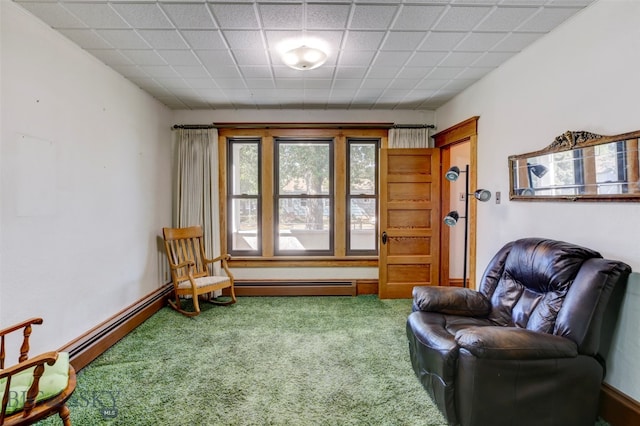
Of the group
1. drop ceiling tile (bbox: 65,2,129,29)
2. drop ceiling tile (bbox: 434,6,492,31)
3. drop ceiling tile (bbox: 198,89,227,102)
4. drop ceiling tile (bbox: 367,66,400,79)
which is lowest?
drop ceiling tile (bbox: 434,6,492,31)

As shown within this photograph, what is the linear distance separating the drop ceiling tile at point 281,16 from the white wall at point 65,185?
158 centimetres

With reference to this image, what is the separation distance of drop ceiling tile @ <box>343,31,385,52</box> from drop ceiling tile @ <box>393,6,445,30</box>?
0.57ft

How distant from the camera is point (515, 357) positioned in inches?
65.9

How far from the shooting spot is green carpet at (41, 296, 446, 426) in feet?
6.52

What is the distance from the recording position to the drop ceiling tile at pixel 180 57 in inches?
107

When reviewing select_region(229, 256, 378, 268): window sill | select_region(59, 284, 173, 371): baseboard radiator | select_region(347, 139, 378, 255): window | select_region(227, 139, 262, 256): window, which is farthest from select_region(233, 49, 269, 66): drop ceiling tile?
select_region(59, 284, 173, 371): baseboard radiator

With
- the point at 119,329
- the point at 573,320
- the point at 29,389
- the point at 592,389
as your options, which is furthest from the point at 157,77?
the point at 592,389

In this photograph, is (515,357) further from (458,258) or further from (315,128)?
(315,128)

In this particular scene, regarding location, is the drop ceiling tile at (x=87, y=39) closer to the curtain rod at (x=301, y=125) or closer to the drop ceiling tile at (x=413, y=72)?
the curtain rod at (x=301, y=125)

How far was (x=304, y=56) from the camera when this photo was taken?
101 inches

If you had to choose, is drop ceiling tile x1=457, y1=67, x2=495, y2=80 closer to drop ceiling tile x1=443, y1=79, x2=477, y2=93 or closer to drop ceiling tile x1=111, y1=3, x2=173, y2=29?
drop ceiling tile x1=443, y1=79, x2=477, y2=93

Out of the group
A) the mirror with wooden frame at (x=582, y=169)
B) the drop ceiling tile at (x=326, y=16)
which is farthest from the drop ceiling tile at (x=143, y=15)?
the mirror with wooden frame at (x=582, y=169)

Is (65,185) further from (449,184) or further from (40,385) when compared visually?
(449,184)

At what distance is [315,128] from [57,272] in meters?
3.26
